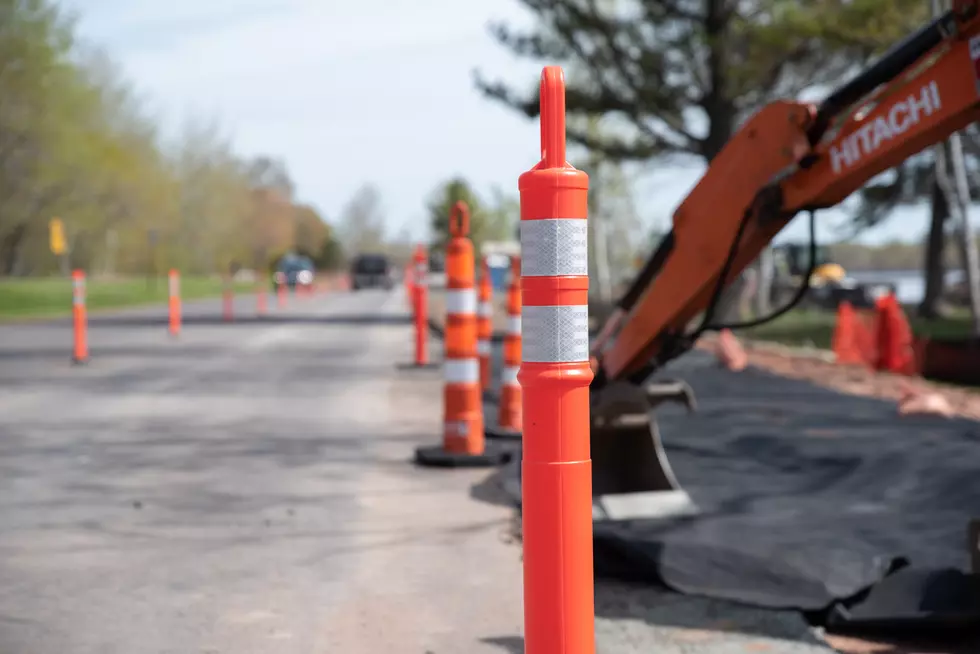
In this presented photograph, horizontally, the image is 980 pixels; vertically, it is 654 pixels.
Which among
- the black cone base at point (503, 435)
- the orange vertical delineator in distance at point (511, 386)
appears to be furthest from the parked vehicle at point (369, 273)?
the black cone base at point (503, 435)

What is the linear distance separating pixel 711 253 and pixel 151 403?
24.7 feet

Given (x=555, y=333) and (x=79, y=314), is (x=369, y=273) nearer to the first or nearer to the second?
(x=79, y=314)

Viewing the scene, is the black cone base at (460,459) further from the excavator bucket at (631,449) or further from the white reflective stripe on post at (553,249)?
the white reflective stripe on post at (553,249)

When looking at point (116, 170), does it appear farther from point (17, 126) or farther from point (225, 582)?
point (225, 582)

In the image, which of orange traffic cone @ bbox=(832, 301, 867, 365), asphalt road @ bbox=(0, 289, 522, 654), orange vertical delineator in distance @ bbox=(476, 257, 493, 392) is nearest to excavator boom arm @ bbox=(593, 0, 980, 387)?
asphalt road @ bbox=(0, 289, 522, 654)

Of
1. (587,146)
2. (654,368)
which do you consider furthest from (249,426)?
(587,146)

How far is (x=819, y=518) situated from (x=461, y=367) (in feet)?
9.09

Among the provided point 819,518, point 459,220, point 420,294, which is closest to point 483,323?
point 459,220

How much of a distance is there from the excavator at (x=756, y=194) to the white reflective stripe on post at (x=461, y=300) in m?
1.67

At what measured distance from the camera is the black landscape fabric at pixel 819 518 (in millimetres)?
4613

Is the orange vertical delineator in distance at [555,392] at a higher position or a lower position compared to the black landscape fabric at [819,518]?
higher

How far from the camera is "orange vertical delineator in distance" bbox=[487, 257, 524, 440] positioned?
9219 mm

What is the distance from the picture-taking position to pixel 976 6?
3994 millimetres

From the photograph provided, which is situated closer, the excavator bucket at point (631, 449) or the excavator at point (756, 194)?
the excavator at point (756, 194)
